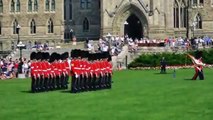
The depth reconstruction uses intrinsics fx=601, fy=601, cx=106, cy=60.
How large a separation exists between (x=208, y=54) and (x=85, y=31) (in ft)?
105

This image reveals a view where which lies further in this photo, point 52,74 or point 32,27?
point 32,27

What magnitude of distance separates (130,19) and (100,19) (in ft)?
13.8

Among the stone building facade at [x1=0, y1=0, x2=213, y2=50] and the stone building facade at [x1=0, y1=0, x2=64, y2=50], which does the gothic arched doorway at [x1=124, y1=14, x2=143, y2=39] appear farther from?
the stone building facade at [x1=0, y1=0, x2=64, y2=50]

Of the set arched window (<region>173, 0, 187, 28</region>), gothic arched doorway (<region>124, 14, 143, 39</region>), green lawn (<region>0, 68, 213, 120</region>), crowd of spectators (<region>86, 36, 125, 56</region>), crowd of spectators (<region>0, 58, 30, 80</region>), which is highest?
arched window (<region>173, 0, 187, 28</region>)

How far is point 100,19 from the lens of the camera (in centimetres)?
8244

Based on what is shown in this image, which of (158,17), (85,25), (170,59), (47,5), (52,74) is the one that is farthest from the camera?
(47,5)

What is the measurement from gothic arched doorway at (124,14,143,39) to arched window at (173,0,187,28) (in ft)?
16.7

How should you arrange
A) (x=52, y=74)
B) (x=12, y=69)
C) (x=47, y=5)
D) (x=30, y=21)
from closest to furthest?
(x=52, y=74) < (x=12, y=69) < (x=30, y=21) < (x=47, y=5)

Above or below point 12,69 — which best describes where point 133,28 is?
above

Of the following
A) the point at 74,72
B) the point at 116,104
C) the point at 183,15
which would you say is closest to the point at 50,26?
the point at 183,15

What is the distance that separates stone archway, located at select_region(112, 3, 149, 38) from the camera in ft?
258

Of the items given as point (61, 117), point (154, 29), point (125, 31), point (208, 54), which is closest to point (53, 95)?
point (61, 117)

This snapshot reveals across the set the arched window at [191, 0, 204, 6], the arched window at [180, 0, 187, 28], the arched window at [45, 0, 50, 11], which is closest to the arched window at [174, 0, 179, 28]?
the arched window at [180, 0, 187, 28]

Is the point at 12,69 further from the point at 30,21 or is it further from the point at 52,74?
the point at 30,21
